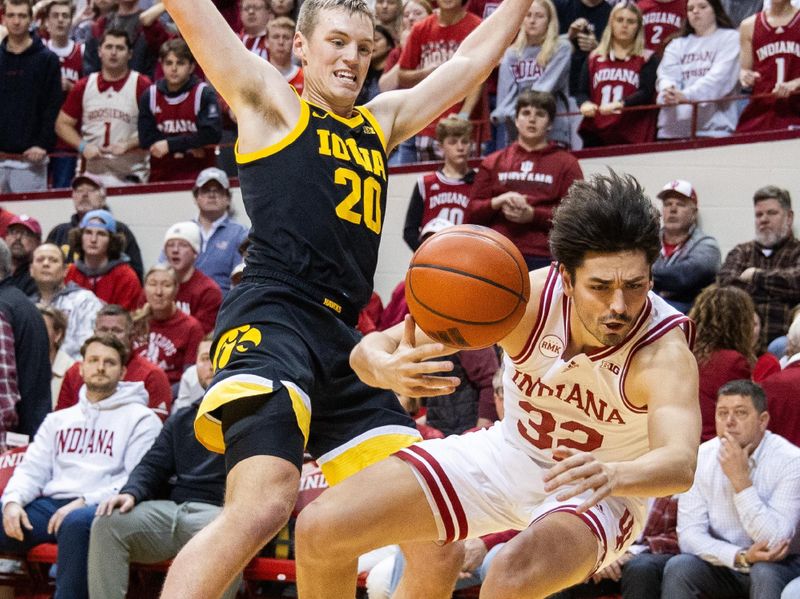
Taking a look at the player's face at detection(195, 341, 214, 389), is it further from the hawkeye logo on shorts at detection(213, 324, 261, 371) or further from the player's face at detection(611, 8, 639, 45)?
the player's face at detection(611, 8, 639, 45)

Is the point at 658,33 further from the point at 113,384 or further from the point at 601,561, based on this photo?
the point at 601,561

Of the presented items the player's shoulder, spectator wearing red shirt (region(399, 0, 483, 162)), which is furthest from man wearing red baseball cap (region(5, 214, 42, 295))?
the player's shoulder

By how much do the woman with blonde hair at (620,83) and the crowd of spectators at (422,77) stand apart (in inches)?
0.4

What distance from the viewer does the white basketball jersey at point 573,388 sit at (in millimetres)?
4637

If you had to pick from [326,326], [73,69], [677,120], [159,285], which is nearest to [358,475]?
[326,326]

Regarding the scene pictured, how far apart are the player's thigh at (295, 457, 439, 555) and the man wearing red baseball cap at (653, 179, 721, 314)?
180 inches

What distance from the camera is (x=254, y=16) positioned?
13.2 m

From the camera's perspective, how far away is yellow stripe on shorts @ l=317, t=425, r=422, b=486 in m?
4.91

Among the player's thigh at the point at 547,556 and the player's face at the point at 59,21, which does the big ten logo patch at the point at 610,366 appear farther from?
the player's face at the point at 59,21

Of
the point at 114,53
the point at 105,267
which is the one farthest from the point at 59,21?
the point at 105,267

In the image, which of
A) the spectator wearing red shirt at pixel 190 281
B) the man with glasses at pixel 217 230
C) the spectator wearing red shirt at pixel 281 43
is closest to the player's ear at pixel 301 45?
the spectator wearing red shirt at pixel 190 281

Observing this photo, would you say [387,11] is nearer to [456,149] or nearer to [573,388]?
[456,149]

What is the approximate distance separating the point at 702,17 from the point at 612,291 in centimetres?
642

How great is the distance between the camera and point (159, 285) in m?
10.0
